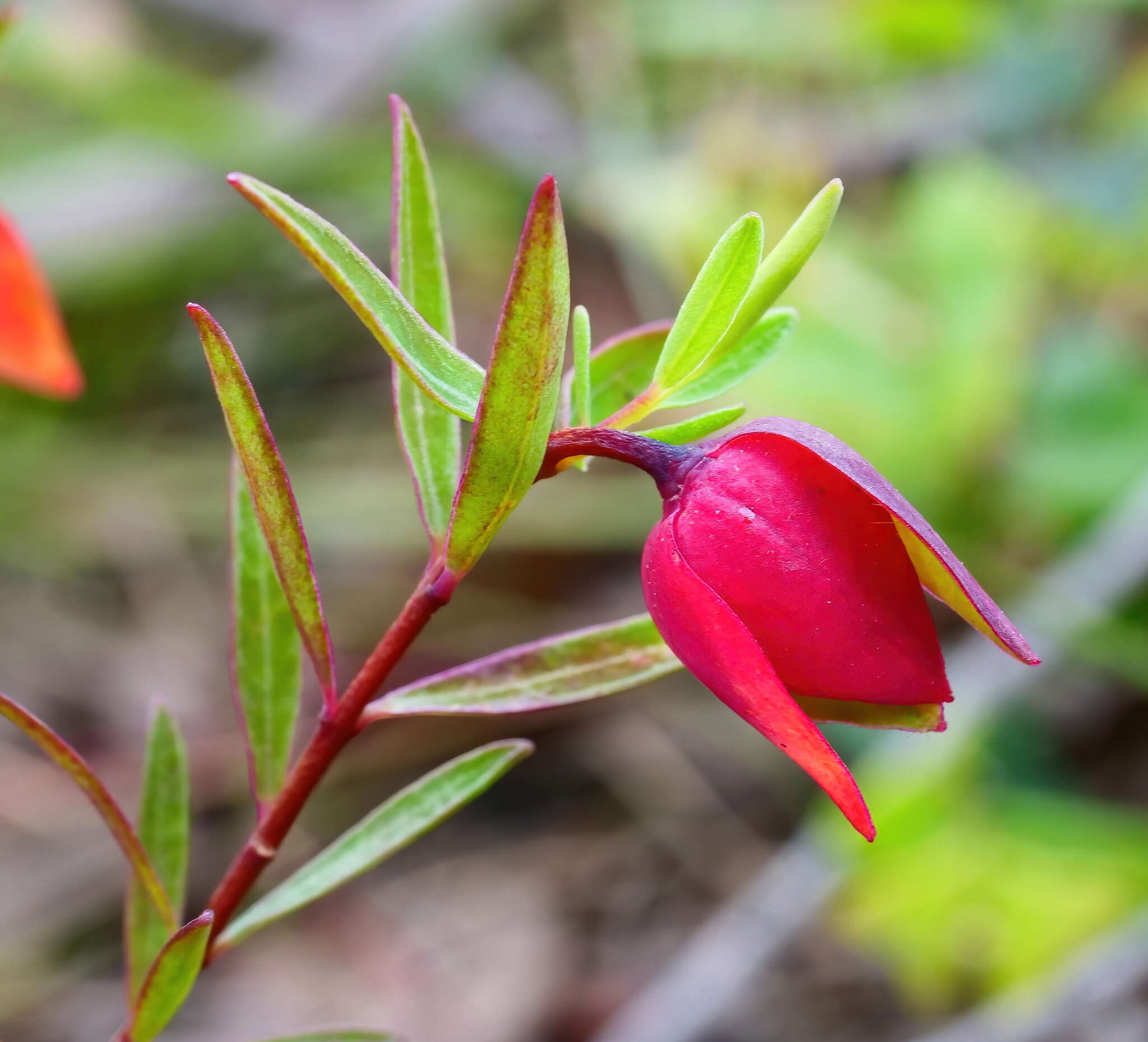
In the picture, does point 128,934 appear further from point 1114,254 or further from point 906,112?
point 906,112

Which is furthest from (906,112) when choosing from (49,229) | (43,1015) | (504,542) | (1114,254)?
(43,1015)

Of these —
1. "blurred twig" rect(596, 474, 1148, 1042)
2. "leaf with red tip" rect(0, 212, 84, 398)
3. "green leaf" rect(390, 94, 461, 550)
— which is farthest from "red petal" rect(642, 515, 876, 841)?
"blurred twig" rect(596, 474, 1148, 1042)

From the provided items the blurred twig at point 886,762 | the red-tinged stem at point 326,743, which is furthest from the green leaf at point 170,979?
the blurred twig at point 886,762

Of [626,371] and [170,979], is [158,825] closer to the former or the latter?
[170,979]

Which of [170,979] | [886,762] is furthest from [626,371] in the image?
[886,762]

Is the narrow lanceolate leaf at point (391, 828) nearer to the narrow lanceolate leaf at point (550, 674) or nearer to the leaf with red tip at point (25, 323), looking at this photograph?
the narrow lanceolate leaf at point (550, 674)

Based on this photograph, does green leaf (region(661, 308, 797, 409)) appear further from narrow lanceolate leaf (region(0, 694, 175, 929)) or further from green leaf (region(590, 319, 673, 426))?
narrow lanceolate leaf (region(0, 694, 175, 929))
